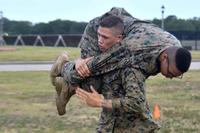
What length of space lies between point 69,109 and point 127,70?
799 centimetres

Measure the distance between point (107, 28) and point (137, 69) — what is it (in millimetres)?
379

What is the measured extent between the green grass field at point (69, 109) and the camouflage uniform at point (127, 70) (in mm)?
4636

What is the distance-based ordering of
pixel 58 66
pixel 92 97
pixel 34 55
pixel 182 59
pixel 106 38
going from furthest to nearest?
pixel 34 55 < pixel 58 66 < pixel 92 97 < pixel 106 38 < pixel 182 59

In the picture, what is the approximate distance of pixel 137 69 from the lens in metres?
4.80

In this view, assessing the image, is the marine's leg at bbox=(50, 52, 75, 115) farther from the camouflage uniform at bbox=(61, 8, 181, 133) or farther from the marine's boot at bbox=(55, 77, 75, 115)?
the camouflage uniform at bbox=(61, 8, 181, 133)

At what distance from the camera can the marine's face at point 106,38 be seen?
190 inches

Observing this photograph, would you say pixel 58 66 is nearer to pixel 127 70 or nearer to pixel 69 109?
pixel 127 70

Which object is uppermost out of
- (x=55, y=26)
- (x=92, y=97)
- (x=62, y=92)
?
(x=92, y=97)

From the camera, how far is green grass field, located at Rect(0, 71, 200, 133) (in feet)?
34.0

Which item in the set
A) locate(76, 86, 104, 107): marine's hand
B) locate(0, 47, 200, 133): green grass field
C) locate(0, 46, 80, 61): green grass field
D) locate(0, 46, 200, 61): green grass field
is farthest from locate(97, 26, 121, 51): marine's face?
locate(0, 46, 200, 61): green grass field

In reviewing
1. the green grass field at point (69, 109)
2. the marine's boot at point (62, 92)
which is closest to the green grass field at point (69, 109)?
the green grass field at point (69, 109)

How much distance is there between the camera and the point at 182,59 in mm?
4730

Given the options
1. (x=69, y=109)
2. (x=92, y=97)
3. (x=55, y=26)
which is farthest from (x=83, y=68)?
(x=55, y=26)

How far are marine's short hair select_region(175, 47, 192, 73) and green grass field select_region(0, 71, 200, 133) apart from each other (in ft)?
16.8
